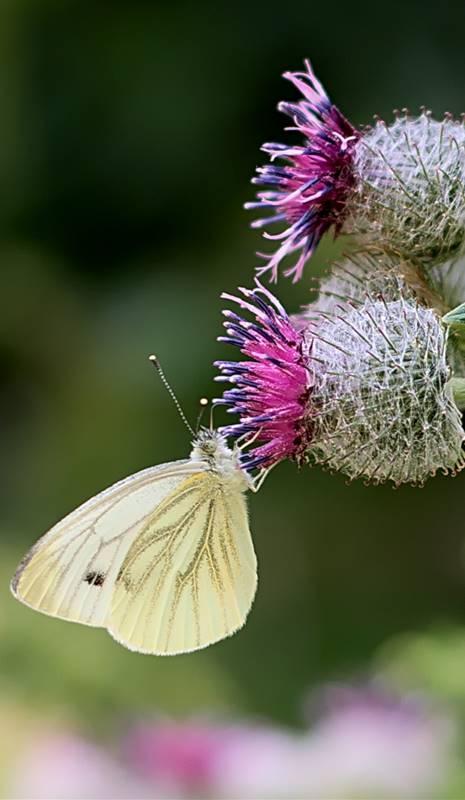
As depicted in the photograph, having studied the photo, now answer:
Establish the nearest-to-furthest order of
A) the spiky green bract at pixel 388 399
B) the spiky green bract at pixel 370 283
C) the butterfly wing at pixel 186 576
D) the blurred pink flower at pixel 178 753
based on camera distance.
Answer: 1. the spiky green bract at pixel 388 399
2. the spiky green bract at pixel 370 283
3. the blurred pink flower at pixel 178 753
4. the butterfly wing at pixel 186 576

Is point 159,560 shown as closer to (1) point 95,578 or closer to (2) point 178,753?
(1) point 95,578

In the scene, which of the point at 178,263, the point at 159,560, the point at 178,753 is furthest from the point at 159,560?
the point at 178,263

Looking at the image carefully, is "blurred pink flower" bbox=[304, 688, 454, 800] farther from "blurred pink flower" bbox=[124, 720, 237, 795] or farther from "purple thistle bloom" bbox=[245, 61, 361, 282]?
→ "purple thistle bloom" bbox=[245, 61, 361, 282]

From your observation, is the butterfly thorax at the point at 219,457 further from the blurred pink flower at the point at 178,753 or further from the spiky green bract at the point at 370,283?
the blurred pink flower at the point at 178,753

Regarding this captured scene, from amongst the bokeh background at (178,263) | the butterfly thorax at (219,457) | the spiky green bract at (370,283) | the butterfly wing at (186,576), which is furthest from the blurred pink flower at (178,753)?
the bokeh background at (178,263)

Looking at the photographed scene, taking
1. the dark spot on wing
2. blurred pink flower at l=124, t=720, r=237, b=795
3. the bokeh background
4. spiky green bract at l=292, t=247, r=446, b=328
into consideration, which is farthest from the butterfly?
the bokeh background

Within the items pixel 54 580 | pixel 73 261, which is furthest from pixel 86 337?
pixel 54 580
